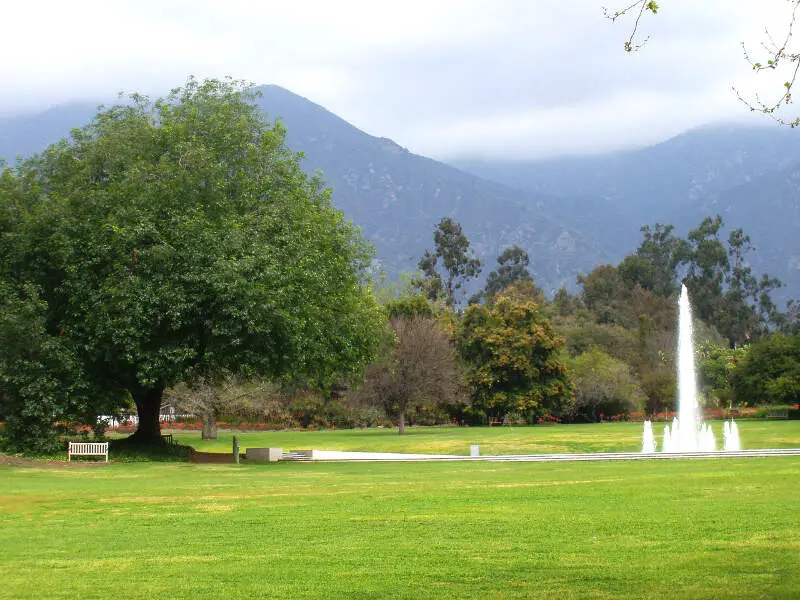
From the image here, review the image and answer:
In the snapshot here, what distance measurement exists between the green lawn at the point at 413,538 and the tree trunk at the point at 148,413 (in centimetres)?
1397

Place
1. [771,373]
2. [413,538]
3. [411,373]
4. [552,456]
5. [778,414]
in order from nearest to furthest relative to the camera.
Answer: [413,538]
[552,456]
[411,373]
[771,373]
[778,414]

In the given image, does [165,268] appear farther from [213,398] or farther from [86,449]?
[213,398]

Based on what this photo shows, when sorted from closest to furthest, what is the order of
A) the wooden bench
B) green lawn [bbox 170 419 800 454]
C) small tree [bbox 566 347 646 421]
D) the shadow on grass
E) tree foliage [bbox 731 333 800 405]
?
1. the wooden bench
2. the shadow on grass
3. green lawn [bbox 170 419 800 454]
4. tree foliage [bbox 731 333 800 405]
5. small tree [bbox 566 347 646 421]

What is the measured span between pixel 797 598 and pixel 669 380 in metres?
69.3

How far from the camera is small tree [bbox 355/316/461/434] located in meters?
61.2

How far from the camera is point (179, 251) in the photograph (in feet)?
106

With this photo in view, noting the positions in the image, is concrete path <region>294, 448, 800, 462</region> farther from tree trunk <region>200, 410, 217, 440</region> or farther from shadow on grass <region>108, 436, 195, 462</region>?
tree trunk <region>200, 410, 217, 440</region>

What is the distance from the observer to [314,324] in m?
34.2

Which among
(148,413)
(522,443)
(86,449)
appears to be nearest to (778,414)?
(522,443)

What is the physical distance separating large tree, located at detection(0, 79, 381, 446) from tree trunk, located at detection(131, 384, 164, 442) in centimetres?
7

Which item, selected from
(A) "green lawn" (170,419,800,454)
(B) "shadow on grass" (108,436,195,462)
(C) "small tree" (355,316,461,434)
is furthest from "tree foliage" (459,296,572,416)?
(B) "shadow on grass" (108,436,195,462)

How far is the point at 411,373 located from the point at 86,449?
1208 inches

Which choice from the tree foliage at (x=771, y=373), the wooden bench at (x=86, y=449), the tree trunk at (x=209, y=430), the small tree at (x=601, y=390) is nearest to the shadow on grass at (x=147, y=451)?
the wooden bench at (x=86, y=449)

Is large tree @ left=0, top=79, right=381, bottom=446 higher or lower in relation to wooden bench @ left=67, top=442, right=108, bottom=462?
higher
